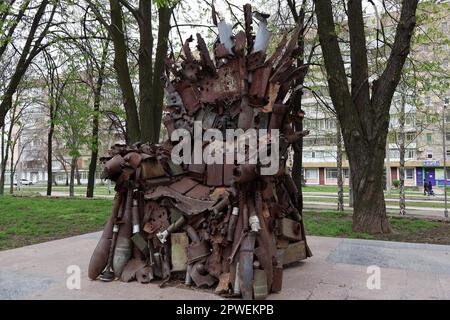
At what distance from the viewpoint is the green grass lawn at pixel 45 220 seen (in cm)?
923

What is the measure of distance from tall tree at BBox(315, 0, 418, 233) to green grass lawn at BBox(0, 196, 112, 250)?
671cm

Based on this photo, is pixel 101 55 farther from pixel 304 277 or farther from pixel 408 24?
pixel 304 277

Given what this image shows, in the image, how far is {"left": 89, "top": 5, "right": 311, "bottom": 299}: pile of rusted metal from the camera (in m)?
4.82

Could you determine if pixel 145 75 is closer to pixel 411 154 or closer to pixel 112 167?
pixel 112 167

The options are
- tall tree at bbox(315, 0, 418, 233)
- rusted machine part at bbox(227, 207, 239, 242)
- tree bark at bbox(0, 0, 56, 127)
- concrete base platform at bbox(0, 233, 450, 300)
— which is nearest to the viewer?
concrete base platform at bbox(0, 233, 450, 300)

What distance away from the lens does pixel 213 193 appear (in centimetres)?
538

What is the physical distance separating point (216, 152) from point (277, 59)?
165 cm

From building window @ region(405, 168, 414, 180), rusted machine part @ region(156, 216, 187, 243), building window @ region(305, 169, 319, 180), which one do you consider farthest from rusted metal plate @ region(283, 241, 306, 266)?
building window @ region(305, 169, 319, 180)

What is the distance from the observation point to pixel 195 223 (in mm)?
5270

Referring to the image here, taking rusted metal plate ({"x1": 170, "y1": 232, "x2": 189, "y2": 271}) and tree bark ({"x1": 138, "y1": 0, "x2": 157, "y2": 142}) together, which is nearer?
rusted metal plate ({"x1": 170, "y1": 232, "x2": 189, "y2": 271})

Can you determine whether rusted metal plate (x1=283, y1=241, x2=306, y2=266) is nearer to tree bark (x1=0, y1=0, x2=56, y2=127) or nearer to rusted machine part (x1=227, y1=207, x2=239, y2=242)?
rusted machine part (x1=227, y1=207, x2=239, y2=242)

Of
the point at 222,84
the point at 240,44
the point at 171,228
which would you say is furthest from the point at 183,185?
the point at 240,44

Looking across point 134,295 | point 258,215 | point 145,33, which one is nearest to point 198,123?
point 258,215

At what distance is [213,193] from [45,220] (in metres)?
7.98
